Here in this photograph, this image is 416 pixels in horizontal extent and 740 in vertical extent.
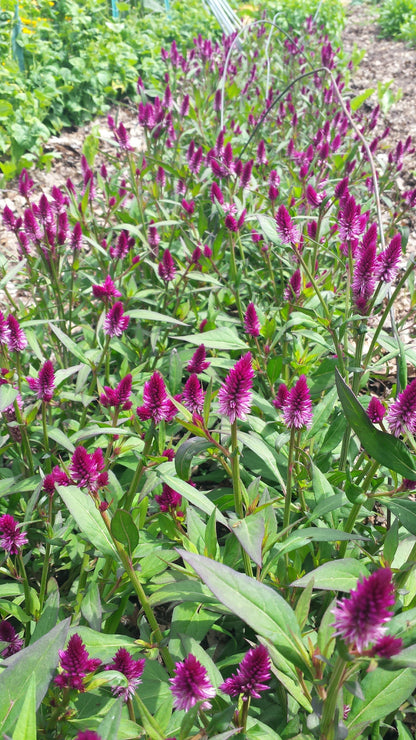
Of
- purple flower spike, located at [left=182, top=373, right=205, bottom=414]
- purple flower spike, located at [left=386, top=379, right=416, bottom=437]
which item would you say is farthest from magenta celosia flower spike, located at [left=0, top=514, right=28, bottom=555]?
purple flower spike, located at [left=386, top=379, right=416, bottom=437]

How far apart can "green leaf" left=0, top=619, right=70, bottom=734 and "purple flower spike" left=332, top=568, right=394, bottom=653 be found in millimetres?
592

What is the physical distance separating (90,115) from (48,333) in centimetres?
418

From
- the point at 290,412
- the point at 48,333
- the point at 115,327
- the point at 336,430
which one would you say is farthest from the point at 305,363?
the point at 48,333

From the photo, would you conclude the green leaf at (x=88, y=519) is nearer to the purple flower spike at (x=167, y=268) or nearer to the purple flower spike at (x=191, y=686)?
the purple flower spike at (x=191, y=686)

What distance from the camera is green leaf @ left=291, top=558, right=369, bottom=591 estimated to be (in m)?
1.21

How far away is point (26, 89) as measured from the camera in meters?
5.41

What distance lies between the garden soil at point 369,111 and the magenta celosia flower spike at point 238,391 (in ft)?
6.03

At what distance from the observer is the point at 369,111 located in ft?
21.7

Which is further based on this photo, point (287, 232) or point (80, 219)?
point (80, 219)

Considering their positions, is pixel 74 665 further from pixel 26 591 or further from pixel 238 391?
pixel 238 391

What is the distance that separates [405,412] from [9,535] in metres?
1.06

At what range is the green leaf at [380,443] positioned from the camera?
48.5 inches

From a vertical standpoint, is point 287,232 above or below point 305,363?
above

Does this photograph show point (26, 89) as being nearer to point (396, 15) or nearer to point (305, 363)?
point (305, 363)
